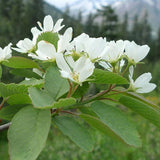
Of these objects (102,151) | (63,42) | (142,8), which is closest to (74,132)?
(63,42)

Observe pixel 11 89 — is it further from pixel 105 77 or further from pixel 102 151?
pixel 102 151

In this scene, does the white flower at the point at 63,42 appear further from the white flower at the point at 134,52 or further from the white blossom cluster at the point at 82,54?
the white flower at the point at 134,52

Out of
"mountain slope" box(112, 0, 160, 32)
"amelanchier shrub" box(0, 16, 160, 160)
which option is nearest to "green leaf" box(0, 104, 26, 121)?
"amelanchier shrub" box(0, 16, 160, 160)

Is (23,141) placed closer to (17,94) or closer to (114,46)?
(17,94)

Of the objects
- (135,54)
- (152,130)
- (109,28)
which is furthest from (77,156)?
(109,28)

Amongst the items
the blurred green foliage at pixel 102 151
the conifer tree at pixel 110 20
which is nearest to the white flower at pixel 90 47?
the blurred green foliage at pixel 102 151
